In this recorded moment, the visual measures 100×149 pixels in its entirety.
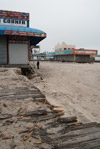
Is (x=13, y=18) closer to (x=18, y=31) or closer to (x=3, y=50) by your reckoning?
(x=18, y=31)

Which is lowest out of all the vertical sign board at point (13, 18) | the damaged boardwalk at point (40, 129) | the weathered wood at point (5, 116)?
the damaged boardwalk at point (40, 129)

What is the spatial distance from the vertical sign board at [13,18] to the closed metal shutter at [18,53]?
3.31 m

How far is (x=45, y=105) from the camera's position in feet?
14.0

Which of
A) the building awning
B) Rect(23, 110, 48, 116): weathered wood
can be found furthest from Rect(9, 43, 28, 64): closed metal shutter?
Rect(23, 110, 48, 116): weathered wood

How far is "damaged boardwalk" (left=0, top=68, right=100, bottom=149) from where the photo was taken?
248 centimetres

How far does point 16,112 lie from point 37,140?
1.40 metres

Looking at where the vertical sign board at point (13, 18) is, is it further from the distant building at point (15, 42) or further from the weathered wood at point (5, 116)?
the weathered wood at point (5, 116)

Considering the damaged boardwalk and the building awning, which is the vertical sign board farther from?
the damaged boardwalk

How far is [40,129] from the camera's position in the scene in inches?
116

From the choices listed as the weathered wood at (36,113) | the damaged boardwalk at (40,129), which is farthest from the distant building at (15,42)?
the weathered wood at (36,113)

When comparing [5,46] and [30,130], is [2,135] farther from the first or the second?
[5,46]

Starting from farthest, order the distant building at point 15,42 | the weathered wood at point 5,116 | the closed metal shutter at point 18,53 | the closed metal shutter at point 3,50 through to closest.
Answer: the closed metal shutter at point 18,53
the closed metal shutter at point 3,50
the distant building at point 15,42
the weathered wood at point 5,116

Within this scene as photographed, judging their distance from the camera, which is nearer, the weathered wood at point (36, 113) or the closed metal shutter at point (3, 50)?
the weathered wood at point (36, 113)

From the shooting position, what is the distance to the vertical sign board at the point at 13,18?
604 inches
